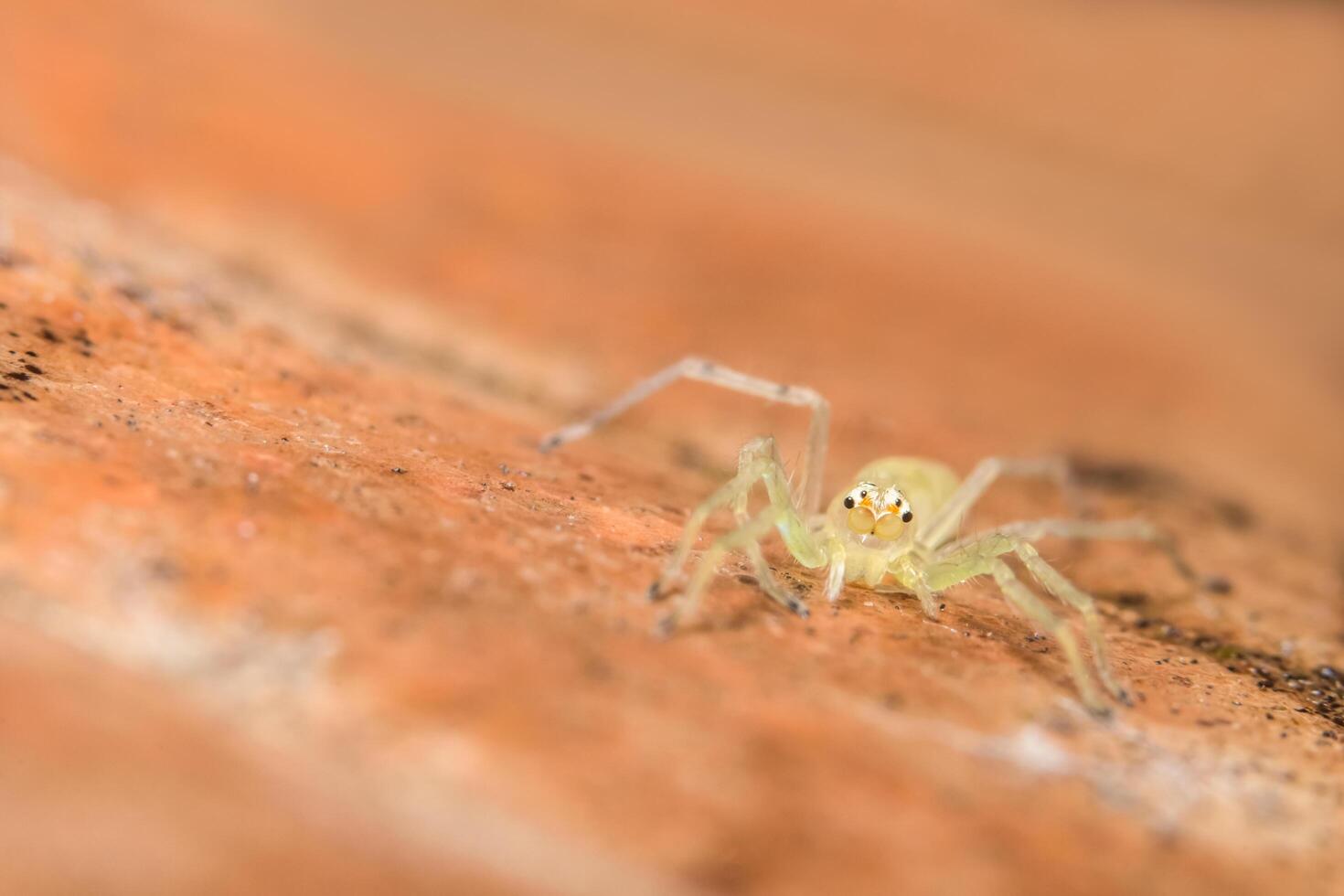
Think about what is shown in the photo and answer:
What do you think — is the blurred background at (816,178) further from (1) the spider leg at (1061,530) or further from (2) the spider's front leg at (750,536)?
(2) the spider's front leg at (750,536)

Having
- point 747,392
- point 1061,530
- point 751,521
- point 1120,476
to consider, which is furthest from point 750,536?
point 1120,476

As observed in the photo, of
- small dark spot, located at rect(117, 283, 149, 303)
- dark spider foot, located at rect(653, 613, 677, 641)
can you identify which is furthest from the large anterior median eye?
small dark spot, located at rect(117, 283, 149, 303)

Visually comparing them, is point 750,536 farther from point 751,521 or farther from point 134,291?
point 134,291

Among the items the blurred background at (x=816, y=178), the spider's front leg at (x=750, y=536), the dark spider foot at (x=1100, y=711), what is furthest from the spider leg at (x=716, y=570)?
the blurred background at (x=816, y=178)

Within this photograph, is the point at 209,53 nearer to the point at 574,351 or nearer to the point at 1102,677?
the point at 574,351

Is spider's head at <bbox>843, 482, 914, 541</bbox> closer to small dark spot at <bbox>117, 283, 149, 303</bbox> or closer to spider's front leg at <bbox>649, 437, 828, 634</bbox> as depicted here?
spider's front leg at <bbox>649, 437, 828, 634</bbox>

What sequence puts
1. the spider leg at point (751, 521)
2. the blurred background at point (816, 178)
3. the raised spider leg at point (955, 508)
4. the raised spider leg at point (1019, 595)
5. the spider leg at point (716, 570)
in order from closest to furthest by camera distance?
1. the spider leg at point (716, 570)
2. the raised spider leg at point (1019, 595)
3. the spider leg at point (751, 521)
4. the raised spider leg at point (955, 508)
5. the blurred background at point (816, 178)

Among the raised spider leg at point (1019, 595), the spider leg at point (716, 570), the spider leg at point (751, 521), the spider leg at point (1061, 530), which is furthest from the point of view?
the spider leg at point (1061, 530)

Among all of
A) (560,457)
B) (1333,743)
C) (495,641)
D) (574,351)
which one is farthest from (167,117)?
(1333,743)
